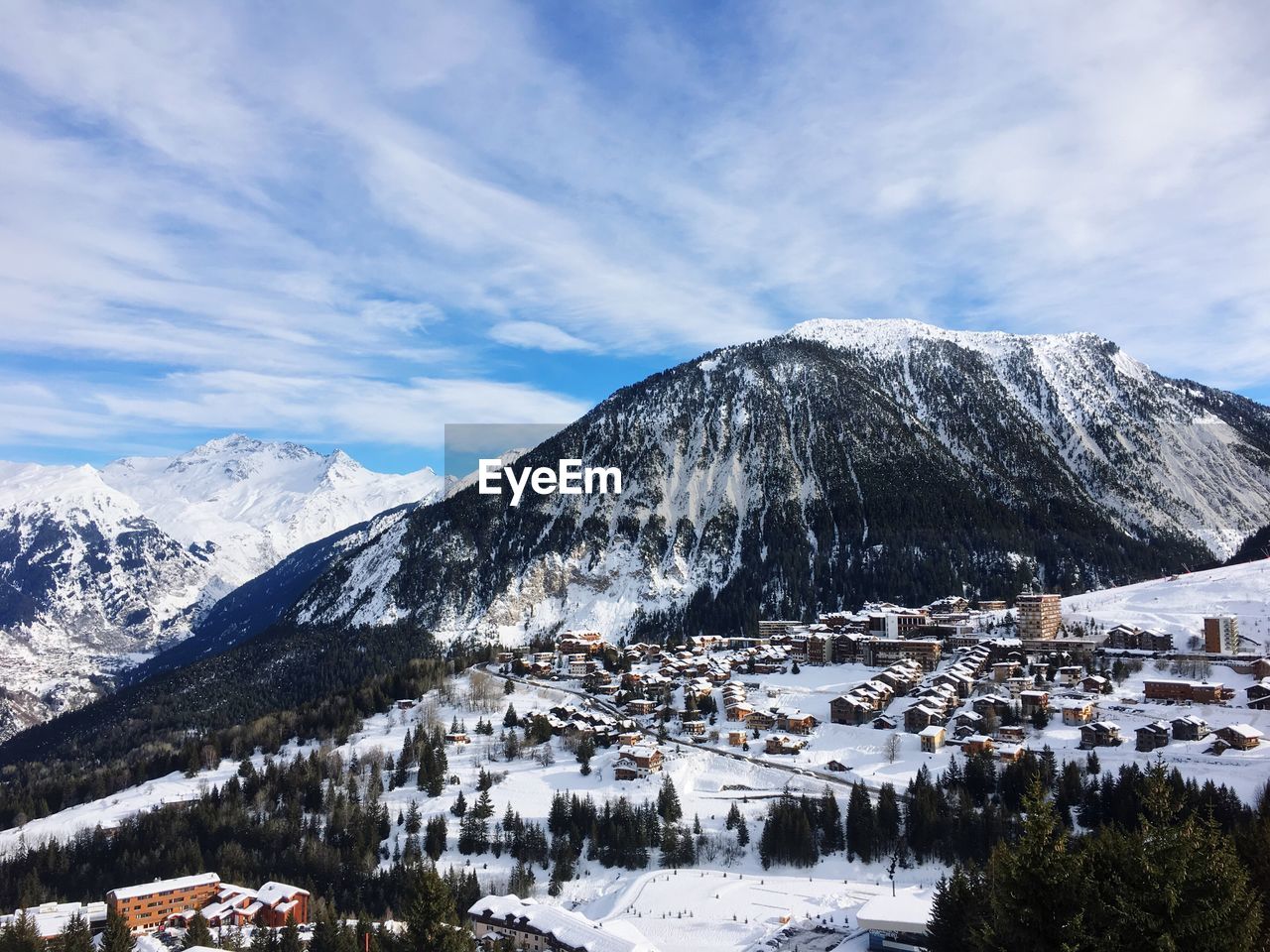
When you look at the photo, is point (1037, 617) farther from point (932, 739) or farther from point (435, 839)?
point (435, 839)

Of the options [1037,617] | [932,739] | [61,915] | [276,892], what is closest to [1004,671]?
[1037,617]

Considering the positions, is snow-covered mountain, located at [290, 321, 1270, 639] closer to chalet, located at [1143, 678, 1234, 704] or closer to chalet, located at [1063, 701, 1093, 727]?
chalet, located at [1143, 678, 1234, 704]

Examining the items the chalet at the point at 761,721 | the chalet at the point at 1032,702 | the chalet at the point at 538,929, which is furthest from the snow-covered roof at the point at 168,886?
the chalet at the point at 1032,702

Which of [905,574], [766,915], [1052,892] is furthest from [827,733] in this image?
[905,574]

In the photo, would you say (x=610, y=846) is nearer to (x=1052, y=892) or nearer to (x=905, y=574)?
(x=1052, y=892)

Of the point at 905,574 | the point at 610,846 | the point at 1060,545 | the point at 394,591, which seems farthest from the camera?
the point at 394,591

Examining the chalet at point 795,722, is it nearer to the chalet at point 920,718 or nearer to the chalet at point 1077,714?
the chalet at point 920,718
